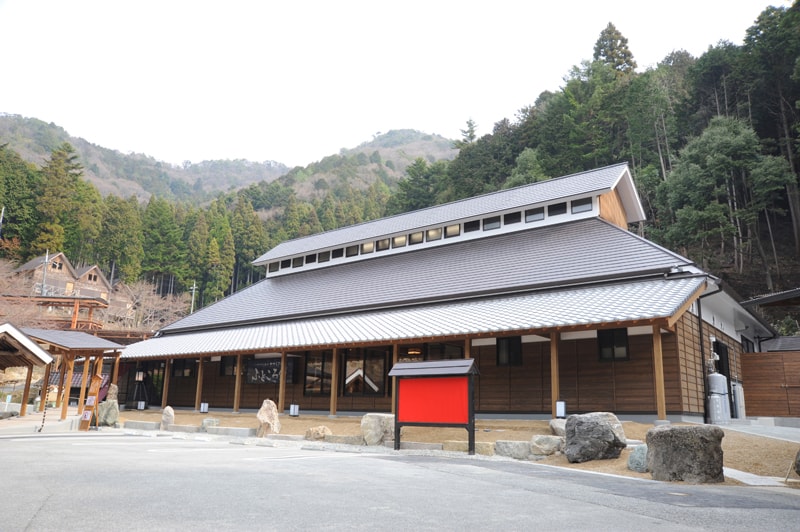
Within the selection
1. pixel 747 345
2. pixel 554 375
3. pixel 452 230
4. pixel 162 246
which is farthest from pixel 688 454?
pixel 162 246

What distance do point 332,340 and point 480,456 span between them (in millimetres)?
7349

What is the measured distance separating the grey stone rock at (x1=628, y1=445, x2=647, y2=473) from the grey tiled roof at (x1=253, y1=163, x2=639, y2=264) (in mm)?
11851

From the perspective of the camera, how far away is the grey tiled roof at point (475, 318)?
12.4m

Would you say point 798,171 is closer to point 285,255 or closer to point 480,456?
point 285,255

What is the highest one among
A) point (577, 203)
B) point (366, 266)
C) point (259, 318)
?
point (577, 203)

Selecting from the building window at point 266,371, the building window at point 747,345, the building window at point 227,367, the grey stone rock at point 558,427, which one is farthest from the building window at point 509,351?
the building window at point 227,367

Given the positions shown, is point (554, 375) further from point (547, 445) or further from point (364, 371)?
point (364, 371)

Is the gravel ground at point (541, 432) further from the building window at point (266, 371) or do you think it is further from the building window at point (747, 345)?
the building window at point (747, 345)

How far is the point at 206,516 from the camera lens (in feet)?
13.1

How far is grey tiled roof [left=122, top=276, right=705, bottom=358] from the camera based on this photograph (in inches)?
490

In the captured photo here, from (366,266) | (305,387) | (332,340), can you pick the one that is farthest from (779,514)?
(366,266)

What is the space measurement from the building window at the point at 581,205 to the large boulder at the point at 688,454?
12.5 meters

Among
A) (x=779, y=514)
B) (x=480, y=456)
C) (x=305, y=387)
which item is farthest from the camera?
(x=305, y=387)

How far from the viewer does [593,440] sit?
921 cm
